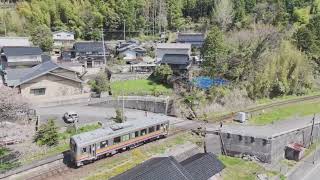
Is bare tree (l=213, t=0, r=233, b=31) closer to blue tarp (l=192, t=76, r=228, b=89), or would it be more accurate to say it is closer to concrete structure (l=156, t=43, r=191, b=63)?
concrete structure (l=156, t=43, r=191, b=63)

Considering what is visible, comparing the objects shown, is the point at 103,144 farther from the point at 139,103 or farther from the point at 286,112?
the point at 286,112

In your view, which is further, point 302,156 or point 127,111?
point 127,111

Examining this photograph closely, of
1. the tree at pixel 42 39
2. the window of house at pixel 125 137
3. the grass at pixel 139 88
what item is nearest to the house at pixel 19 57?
the tree at pixel 42 39

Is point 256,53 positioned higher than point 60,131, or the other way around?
point 256,53

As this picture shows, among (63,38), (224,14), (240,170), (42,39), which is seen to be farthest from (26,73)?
(224,14)

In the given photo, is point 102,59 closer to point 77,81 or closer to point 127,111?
point 77,81

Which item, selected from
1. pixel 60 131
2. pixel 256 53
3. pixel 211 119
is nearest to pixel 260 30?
pixel 256 53
